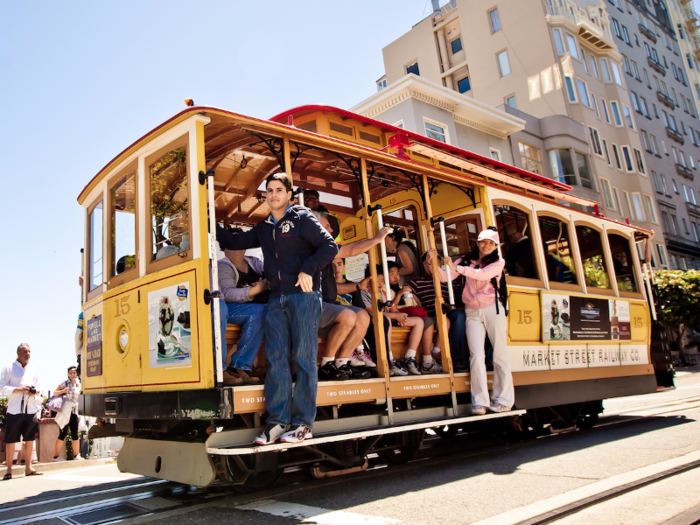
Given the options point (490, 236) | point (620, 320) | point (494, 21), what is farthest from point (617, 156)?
point (490, 236)

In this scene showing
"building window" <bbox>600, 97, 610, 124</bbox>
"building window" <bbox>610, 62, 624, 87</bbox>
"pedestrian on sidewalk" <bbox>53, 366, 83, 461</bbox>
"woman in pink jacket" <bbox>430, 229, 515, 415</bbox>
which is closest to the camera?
"woman in pink jacket" <bbox>430, 229, 515, 415</bbox>

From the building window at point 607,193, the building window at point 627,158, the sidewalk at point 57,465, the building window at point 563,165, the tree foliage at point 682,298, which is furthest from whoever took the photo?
the building window at point 627,158

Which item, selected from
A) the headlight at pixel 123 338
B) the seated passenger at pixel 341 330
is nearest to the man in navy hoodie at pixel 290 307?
the seated passenger at pixel 341 330

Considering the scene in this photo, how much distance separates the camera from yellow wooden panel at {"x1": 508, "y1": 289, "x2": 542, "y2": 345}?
6.82m

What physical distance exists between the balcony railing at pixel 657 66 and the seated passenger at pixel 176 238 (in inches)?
1780

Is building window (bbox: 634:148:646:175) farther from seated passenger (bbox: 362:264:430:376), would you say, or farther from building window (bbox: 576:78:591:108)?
seated passenger (bbox: 362:264:430:376)

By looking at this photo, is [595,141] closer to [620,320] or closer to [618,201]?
[618,201]

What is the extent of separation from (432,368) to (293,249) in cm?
249

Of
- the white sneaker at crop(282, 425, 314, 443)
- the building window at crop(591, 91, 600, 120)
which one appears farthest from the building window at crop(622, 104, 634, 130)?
the white sneaker at crop(282, 425, 314, 443)

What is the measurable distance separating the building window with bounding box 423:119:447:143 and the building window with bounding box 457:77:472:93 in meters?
12.6

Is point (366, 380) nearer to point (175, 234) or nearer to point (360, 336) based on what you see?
point (360, 336)

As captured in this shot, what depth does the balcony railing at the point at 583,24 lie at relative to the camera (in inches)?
1176

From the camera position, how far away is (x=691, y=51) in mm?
49500

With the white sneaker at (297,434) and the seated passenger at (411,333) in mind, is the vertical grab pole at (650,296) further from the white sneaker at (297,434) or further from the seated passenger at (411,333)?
the white sneaker at (297,434)
